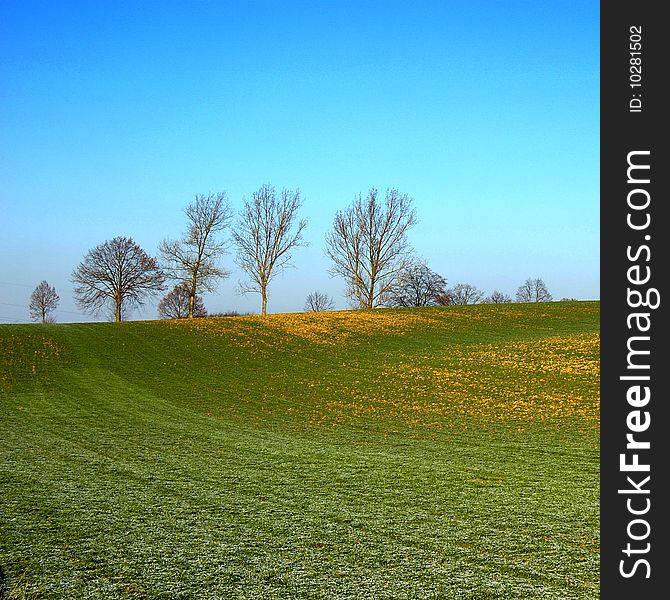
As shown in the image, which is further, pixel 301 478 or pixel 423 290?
pixel 423 290

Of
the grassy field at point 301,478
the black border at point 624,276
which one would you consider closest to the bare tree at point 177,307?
the grassy field at point 301,478

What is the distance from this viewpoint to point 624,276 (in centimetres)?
388

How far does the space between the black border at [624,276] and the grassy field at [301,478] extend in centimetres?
87

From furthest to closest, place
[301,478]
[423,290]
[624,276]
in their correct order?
[423,290] < [301,478] < [624,276]

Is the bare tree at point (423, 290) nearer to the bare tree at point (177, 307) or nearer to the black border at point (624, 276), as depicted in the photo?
the bare tree at point (177, 307)

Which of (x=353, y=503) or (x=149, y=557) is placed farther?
(x=353, y=503)

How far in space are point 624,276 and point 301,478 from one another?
5292 millimetres

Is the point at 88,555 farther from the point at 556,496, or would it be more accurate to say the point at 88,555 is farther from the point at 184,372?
the point at 184,372

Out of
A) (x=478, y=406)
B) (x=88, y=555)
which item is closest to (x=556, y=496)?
(x=88, y=555)

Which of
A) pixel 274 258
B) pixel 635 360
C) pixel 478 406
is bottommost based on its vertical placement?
pixel 478 406

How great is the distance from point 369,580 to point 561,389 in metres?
15.2

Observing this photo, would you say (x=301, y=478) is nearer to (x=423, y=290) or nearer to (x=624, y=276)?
(x=624, y=276)

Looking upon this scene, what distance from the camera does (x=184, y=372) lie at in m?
22.3

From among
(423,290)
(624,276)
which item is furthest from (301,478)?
(423,290)
